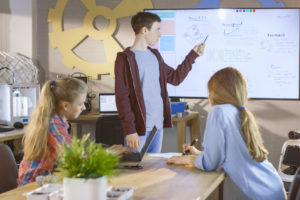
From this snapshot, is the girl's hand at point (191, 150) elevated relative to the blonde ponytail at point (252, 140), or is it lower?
lower

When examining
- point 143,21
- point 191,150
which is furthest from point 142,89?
point 191,150

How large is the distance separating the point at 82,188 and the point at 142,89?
167cm

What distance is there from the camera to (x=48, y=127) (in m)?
2.19

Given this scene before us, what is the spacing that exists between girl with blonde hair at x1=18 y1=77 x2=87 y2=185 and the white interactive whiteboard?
2531 millimetres

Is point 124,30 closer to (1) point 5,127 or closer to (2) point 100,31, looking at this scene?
(2) point 100,31

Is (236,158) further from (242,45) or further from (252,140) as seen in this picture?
(242,45)

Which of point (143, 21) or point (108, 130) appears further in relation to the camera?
point (108, 130)

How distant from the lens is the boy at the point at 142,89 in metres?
3.01

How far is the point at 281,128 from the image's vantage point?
4.91 m

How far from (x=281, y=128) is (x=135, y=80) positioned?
2392 mm

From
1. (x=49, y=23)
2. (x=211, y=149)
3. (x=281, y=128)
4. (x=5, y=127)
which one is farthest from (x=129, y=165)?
(x=49, y=23)

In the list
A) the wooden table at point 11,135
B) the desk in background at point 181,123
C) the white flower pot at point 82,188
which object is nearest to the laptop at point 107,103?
the desk in background at point 181,123

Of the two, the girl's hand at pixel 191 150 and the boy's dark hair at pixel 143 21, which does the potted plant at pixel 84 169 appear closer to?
the girl's hand at pixel 191 150

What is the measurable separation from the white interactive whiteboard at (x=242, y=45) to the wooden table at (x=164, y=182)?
2543 mm
